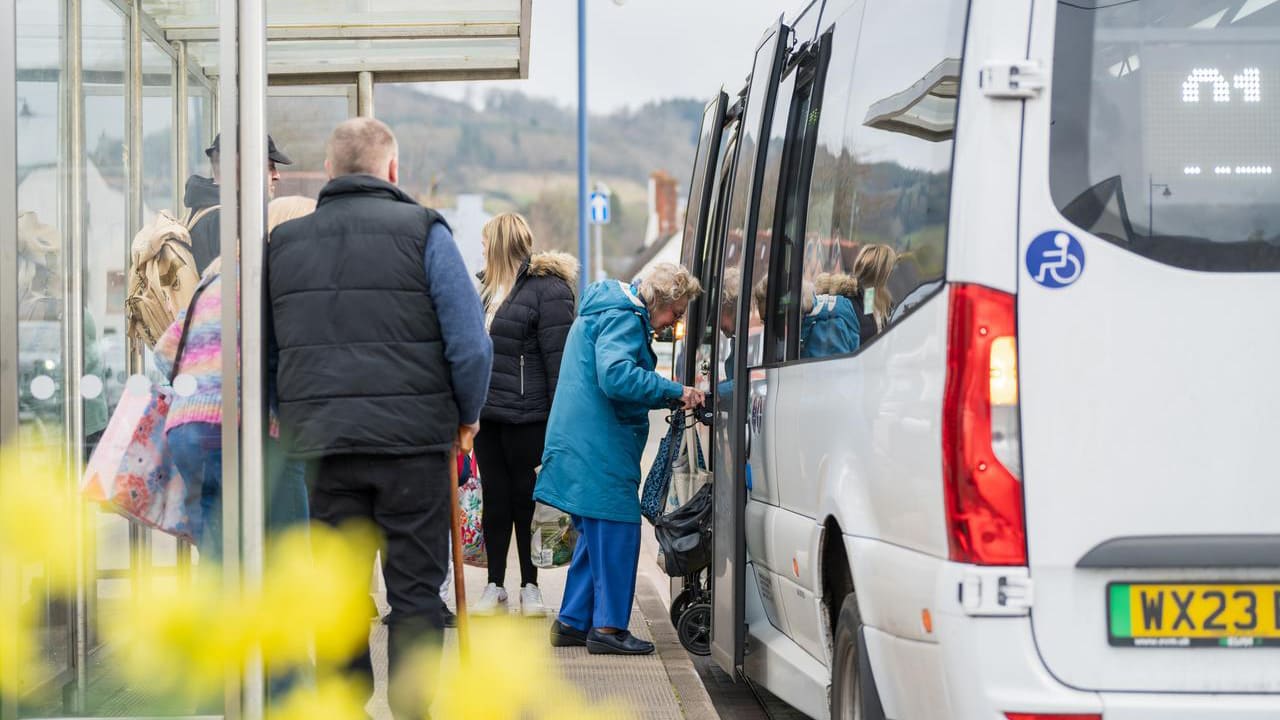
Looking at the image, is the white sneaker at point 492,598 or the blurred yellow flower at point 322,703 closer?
the blurred yellow flower at point 322,703

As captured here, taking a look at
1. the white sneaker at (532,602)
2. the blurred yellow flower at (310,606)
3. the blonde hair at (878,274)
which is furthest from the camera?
the white sneaker at (532,602)

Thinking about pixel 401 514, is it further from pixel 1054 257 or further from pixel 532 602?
pixel 532 602

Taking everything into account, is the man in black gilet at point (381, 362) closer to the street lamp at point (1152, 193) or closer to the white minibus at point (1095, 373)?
the white minibus at point (1095, 373)

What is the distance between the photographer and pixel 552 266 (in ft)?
23.9

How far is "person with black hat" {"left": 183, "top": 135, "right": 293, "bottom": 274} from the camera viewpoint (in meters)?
4.55

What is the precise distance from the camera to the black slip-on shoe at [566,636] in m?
6.78

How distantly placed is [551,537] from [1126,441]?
4632mm

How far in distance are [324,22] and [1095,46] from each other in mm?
5901

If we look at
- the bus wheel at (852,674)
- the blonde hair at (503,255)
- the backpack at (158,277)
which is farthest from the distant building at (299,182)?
the bus wheel at (852,674)

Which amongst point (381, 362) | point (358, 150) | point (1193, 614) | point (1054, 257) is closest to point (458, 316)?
point (381, 362)

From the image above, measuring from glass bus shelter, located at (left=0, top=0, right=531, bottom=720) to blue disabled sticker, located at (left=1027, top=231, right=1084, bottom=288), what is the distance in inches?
74.3

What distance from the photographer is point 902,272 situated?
3.48m

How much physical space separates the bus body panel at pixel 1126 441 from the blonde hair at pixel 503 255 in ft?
15.0

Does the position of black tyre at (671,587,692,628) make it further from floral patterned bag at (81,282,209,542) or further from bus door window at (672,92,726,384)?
floral patterned bag at (81,282,209,542)
